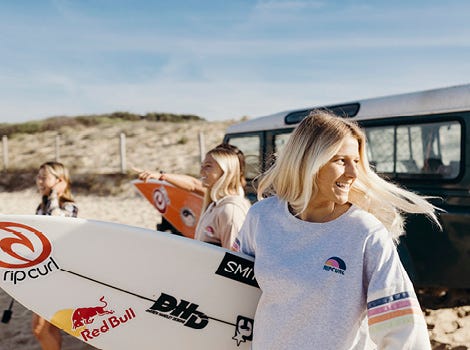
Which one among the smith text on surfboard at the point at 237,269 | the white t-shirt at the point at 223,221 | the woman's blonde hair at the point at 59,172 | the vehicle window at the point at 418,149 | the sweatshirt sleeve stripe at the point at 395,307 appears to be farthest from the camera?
the vehicle window at the point at 418,149

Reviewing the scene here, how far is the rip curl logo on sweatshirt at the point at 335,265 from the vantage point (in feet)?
4.23

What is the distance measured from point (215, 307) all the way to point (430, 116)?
251 cm

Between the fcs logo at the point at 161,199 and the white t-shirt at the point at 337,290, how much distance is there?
4.32 m

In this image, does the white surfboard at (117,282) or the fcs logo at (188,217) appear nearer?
the white surfboard at (117,282)

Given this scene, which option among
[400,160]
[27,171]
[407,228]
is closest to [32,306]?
[407,228]

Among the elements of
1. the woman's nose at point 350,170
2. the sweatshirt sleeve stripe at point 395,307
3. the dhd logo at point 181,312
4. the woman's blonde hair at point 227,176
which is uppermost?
→ the woman's nose at point 350,170

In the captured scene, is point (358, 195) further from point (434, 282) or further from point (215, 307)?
point (434, 282)

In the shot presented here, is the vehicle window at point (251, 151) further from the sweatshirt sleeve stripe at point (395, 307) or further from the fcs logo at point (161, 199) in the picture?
the sweatshirt sleeve stripe at point (395, 307)

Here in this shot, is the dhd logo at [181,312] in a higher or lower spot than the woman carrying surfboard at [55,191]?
lower

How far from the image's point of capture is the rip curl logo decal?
7.18 ft

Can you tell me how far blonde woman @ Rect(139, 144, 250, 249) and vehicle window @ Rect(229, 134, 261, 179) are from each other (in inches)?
94.1

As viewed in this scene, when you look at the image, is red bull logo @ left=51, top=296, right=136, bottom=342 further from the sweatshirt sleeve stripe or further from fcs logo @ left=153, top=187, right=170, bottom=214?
fcs logo @ left=153, top=187, right=170, bottom=214

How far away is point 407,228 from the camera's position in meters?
3.58

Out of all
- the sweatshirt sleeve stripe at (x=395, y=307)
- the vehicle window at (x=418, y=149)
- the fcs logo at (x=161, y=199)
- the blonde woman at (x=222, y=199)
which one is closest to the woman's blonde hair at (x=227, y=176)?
the blonde woman at (x=222, y=199)
